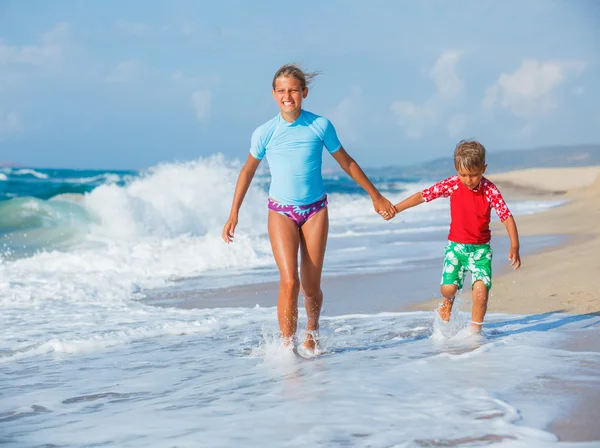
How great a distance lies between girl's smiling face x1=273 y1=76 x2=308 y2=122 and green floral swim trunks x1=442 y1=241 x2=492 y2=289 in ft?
4.58

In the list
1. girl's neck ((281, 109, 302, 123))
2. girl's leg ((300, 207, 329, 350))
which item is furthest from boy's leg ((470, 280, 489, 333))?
girl's neck ((281, 109, 302, 123))

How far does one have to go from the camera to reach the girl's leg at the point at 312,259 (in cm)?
499

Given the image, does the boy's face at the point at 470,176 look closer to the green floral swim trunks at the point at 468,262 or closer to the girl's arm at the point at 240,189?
the green floral swim trunks at the point at 468,262

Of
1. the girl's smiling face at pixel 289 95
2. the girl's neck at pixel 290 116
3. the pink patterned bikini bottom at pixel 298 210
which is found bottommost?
the pink patterned bikini bottom at pixel 298 210

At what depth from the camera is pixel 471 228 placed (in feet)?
17.4

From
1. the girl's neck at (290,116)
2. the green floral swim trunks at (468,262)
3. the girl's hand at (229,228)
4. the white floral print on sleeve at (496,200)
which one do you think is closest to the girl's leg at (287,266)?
the girl's hand at (229,228)

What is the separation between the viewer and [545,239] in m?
11.8

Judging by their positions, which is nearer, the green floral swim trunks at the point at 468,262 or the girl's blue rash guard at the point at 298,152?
the girl's blue rash guard at the point at 298,152

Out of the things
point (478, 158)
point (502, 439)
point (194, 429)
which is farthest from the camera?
point (478, 158)

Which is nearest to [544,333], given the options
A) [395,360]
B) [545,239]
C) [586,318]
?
[586,318]

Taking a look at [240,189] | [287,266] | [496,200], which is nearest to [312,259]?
[287,266]

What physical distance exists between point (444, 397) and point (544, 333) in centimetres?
171

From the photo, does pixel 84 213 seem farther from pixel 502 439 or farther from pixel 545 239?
pixel 502 439

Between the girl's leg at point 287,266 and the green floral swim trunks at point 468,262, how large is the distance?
107cm
